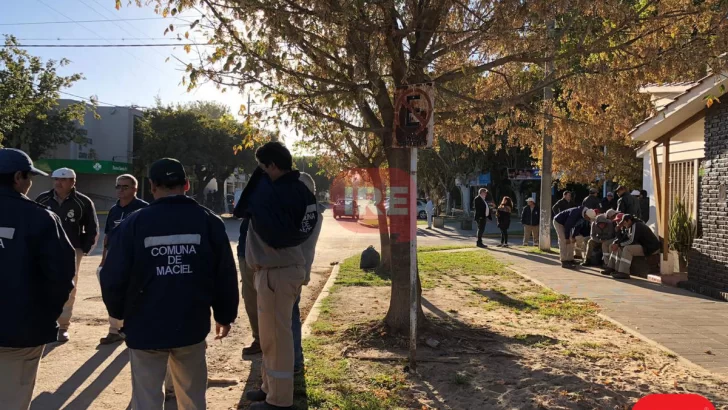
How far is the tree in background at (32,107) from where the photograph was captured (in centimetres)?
2614

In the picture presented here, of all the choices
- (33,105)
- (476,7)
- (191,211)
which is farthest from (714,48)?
(33,105)

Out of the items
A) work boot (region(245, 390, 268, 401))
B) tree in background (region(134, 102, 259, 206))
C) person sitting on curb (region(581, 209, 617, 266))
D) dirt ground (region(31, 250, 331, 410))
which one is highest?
tree in background (region(134, 102, 259, 206))

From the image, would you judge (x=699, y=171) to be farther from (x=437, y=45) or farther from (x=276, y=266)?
(x=276, y=266)

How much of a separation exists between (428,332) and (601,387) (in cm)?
208

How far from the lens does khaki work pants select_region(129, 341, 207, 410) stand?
3164 millimetres

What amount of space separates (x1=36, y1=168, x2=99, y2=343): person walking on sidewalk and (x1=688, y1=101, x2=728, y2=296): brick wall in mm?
9033

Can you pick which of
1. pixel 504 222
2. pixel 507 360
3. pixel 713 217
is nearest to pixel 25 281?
pixel 507 360

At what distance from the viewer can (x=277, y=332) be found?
4.24 m

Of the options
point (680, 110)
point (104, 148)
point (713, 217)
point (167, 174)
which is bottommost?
point (713, 217)

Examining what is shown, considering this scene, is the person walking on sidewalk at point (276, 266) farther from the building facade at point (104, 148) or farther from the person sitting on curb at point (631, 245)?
the building facade at point (104, 148)

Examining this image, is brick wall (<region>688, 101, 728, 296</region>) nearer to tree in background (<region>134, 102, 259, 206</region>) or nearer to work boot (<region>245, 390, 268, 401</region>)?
work boot (<region>245, 390, 268, 401</region>)

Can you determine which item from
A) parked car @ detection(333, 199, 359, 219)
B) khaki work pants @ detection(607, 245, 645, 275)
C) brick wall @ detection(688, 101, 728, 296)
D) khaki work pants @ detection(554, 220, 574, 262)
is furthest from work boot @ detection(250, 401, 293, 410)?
parked car @ detection(333, 199, 359, 219)

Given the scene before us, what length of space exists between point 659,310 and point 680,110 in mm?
3552

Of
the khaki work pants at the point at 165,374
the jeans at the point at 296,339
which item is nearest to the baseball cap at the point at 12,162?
the khaki work pants at the point at 165,374
